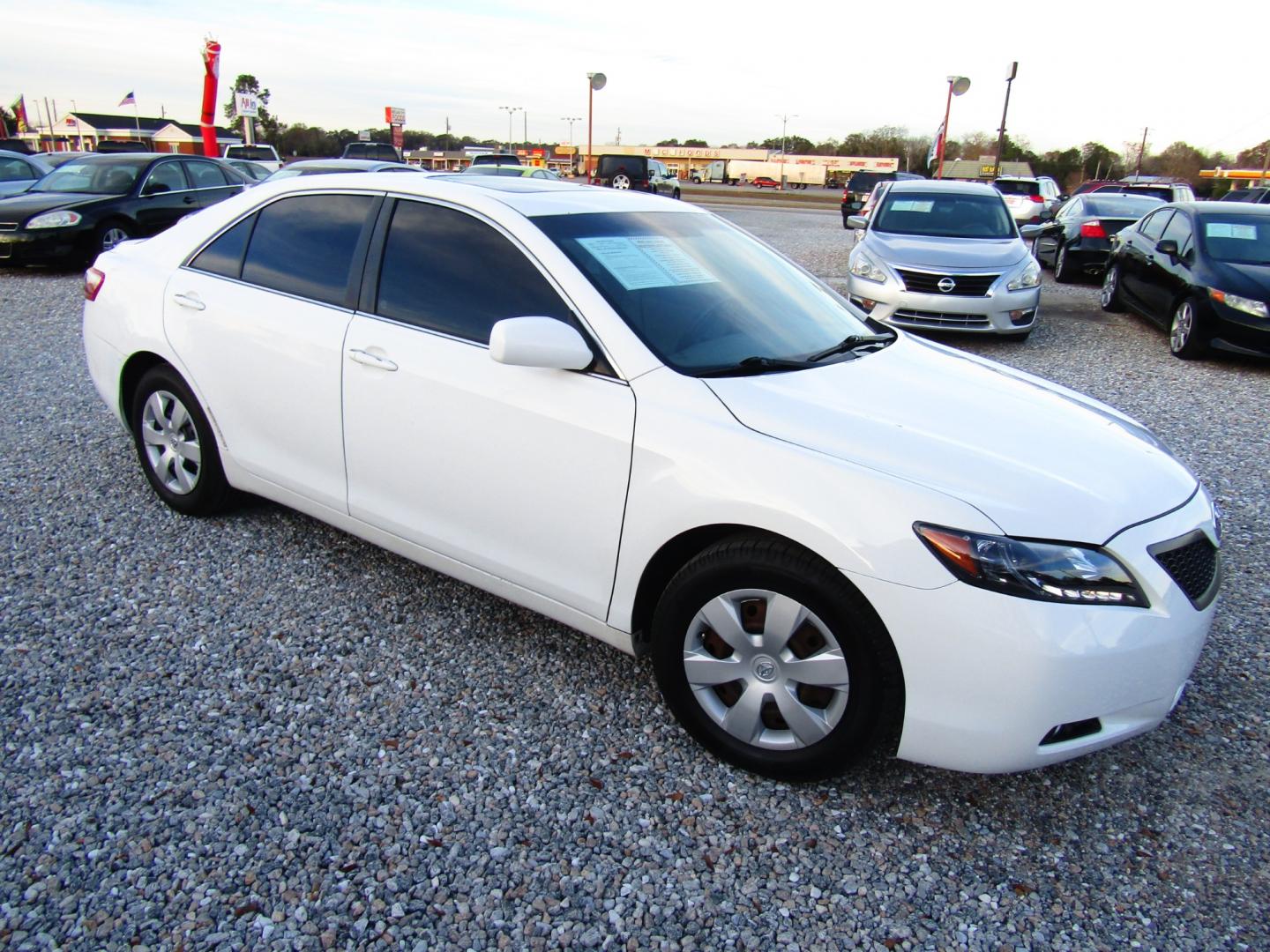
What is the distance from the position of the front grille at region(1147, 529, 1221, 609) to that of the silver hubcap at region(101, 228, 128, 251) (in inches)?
502

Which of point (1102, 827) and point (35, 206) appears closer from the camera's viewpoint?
point (1102, 827)

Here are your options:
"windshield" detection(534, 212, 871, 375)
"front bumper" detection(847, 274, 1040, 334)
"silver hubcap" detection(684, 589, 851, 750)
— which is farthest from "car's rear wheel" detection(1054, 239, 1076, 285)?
"silver hubcap" detection(684, 589, 851, 750)

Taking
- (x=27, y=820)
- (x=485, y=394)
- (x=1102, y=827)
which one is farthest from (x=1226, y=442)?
(x=27, y=820)

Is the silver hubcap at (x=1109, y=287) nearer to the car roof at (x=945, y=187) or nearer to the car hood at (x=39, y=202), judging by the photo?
the car roof at (x=945, y=187)

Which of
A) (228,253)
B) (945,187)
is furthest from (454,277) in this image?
(945,187)

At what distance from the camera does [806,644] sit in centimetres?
241

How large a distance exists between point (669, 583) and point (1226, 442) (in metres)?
5.35

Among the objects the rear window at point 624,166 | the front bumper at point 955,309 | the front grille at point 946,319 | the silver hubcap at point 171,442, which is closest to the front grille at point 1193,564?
the silver hubcap at point 171,442

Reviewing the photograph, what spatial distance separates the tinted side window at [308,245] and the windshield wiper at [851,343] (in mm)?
1792

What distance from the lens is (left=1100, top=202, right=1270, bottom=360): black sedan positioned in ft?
26.6

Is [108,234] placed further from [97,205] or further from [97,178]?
[97,178]

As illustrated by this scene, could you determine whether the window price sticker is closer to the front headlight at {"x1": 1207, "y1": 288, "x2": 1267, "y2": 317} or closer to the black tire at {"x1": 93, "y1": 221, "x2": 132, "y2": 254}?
the front headlight at {"x1": 1207, "y1": 288, "x2": 1267, "y2": 317}

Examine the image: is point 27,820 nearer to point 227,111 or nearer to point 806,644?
point 806,644

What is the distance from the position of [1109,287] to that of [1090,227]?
2866mm
